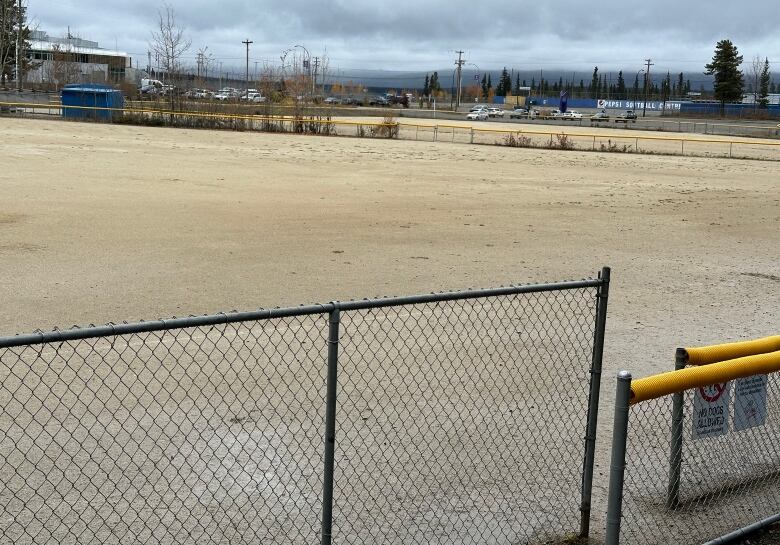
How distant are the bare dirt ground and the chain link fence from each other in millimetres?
659

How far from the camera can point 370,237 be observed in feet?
58.1

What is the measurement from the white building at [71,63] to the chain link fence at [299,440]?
97.9 metres

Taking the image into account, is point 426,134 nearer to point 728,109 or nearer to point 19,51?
point 19,51

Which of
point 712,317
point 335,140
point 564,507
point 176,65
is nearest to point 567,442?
point 564,507

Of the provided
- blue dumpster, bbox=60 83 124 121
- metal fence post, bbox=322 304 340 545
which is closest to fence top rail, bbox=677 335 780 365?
metal fence post, bbox=322 304 340 545

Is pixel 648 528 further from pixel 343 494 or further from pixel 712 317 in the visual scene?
pixel 712 317

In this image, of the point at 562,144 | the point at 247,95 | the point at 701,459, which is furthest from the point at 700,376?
the point at 247,95

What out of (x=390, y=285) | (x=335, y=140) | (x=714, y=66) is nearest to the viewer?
(x=390, y=285)

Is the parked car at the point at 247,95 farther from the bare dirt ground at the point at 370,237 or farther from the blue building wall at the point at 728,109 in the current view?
the blue building wall at the point at 728,109

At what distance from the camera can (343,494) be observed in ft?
21.9

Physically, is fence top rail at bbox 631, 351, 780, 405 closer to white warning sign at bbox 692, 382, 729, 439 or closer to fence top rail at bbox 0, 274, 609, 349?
white warning sign at bbox 692, 382, 729, 439

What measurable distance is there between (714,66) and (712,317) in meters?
120

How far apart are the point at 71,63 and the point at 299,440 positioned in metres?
110

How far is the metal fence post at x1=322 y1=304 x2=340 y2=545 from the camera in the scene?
5.06 meters
